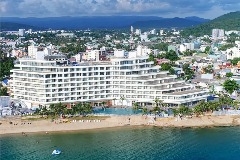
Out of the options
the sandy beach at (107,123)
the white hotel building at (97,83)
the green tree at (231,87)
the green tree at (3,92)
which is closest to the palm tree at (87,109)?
the sandy beach at (107,123)

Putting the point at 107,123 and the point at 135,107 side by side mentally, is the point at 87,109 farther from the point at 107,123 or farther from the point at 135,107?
the point at 135,107

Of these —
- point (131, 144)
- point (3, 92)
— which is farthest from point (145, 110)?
point (3, 92)

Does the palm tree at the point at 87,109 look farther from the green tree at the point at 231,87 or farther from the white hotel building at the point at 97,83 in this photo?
the green tree at the point at 231,87

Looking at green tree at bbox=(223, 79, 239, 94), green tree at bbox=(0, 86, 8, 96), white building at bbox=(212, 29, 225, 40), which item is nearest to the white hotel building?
green tree at bbox=(0, 86, 8, 96)

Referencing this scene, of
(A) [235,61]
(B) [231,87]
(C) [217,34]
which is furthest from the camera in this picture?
(C) [217,34]

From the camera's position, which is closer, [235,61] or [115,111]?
[115,111]

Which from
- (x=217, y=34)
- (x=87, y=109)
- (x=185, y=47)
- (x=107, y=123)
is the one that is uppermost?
(x=217, y=34)

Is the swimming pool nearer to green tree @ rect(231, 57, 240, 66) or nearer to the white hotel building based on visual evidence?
the white hotel building

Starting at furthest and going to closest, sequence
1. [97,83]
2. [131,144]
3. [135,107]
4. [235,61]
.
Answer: [235,61]
[97,83]
[135,107]
[131,144]
